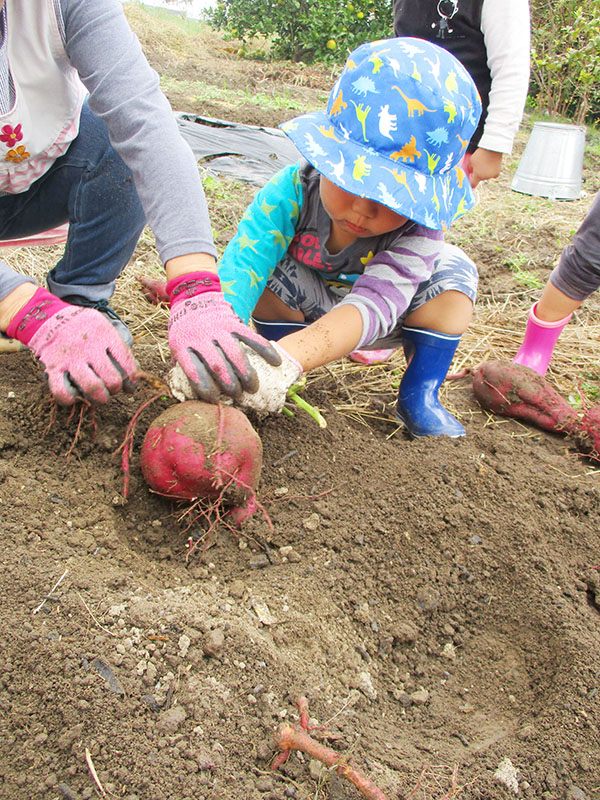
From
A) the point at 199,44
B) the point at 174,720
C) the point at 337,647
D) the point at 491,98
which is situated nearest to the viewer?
the point at 174,720

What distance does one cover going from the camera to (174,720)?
3.03 feet

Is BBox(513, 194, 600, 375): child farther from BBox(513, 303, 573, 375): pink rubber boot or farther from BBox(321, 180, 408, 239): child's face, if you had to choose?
BBox(321, 180, 408, 239): child's face

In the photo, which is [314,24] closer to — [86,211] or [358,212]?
[86,211]

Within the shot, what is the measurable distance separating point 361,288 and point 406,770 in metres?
1.13

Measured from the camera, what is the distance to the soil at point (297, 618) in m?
0.92

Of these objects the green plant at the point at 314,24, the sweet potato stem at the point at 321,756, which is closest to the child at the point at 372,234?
the sweet potato stem at the point at 321,756

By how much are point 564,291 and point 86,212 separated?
164 cm

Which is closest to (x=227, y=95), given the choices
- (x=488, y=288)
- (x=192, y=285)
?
(x=488, y=288)

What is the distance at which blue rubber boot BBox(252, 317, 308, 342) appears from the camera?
2125mm

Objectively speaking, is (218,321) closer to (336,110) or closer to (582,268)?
(336,110)

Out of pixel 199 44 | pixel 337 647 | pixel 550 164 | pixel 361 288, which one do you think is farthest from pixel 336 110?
Answer: pixel 199 44

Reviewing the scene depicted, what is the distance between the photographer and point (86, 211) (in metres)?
1.77

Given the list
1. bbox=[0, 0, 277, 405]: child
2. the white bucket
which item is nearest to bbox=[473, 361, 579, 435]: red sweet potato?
bbox=[0, 0, 277, 405]: child

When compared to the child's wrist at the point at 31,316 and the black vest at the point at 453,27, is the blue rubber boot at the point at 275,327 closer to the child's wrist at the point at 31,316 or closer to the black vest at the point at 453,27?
the child's wrist at the point at 31,316
